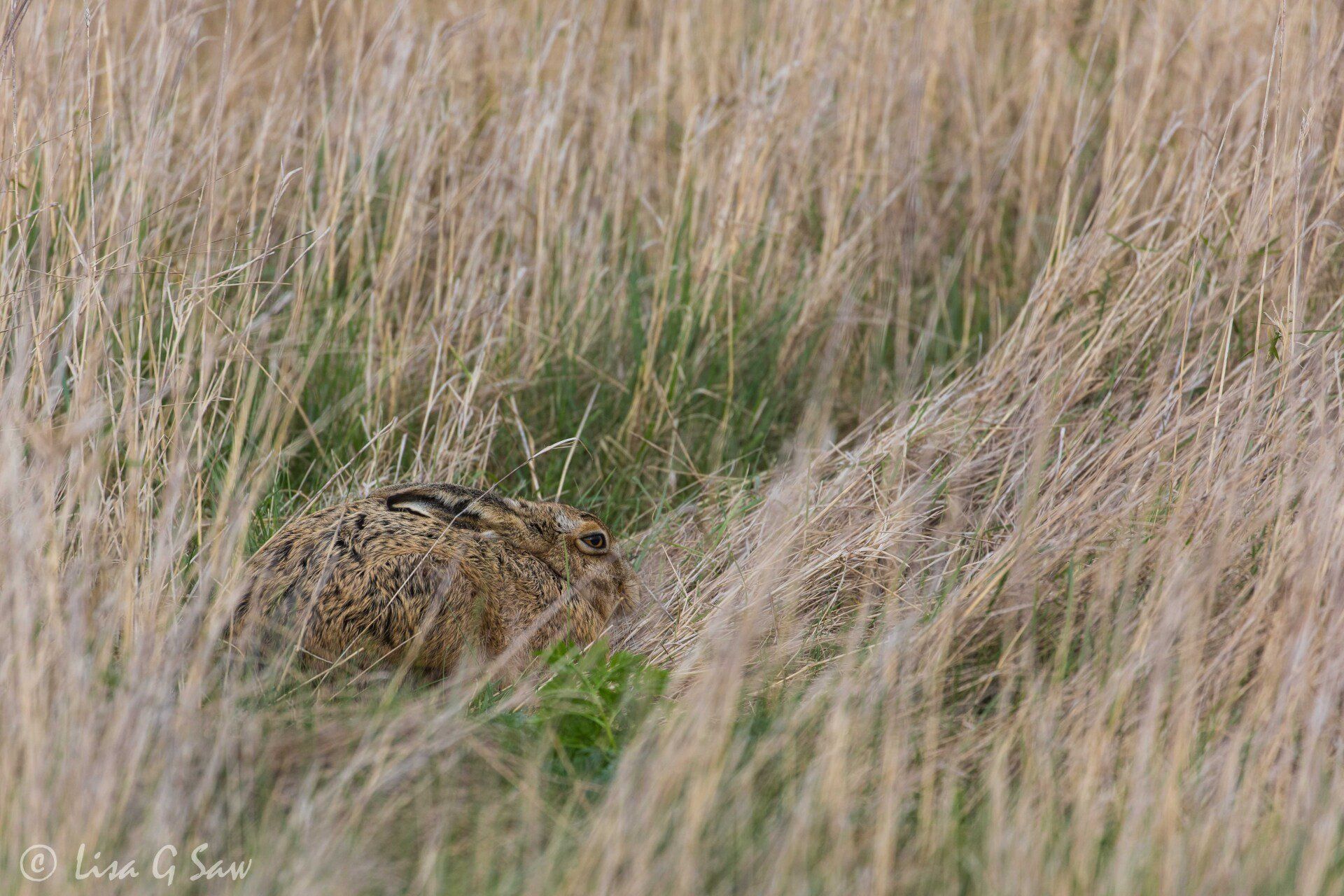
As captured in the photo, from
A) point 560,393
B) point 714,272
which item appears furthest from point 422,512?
point 714,272

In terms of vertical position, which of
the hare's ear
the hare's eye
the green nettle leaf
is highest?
the hare's ear

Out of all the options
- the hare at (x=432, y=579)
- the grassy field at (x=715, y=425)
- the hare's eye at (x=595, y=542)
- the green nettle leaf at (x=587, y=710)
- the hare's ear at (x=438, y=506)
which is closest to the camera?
the grassy field at (x=715, y=425)

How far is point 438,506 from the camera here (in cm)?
367

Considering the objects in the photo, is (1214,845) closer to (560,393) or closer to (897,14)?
(560,393)

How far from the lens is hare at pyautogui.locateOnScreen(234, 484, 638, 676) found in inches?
130

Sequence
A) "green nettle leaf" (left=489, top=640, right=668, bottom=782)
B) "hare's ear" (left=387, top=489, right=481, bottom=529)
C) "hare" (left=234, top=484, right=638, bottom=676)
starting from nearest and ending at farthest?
→ "green nettle leaf" (left=489, top=640, right=668, bottom=782), "hare" (left=234, top=484, right=638, bottom=676), "hare's ear" (left=387, top=489, right=481, bottom=529)

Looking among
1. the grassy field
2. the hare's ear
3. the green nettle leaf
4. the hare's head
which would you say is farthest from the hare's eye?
the green nettle leaf

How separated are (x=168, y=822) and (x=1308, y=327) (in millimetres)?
3290

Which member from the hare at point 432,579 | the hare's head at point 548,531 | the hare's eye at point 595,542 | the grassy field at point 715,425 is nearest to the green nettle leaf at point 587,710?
the grassy field at point 715,425

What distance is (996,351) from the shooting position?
464 centimetres

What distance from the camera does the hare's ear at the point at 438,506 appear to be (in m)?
3.61

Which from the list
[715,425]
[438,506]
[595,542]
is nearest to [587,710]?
[438,506]

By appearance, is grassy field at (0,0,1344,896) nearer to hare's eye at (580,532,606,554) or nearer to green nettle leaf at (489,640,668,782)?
green nettle leaf at (489,640,668,782)

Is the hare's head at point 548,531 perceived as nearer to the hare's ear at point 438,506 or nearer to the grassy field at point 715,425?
the hare's ear at point 438,506
